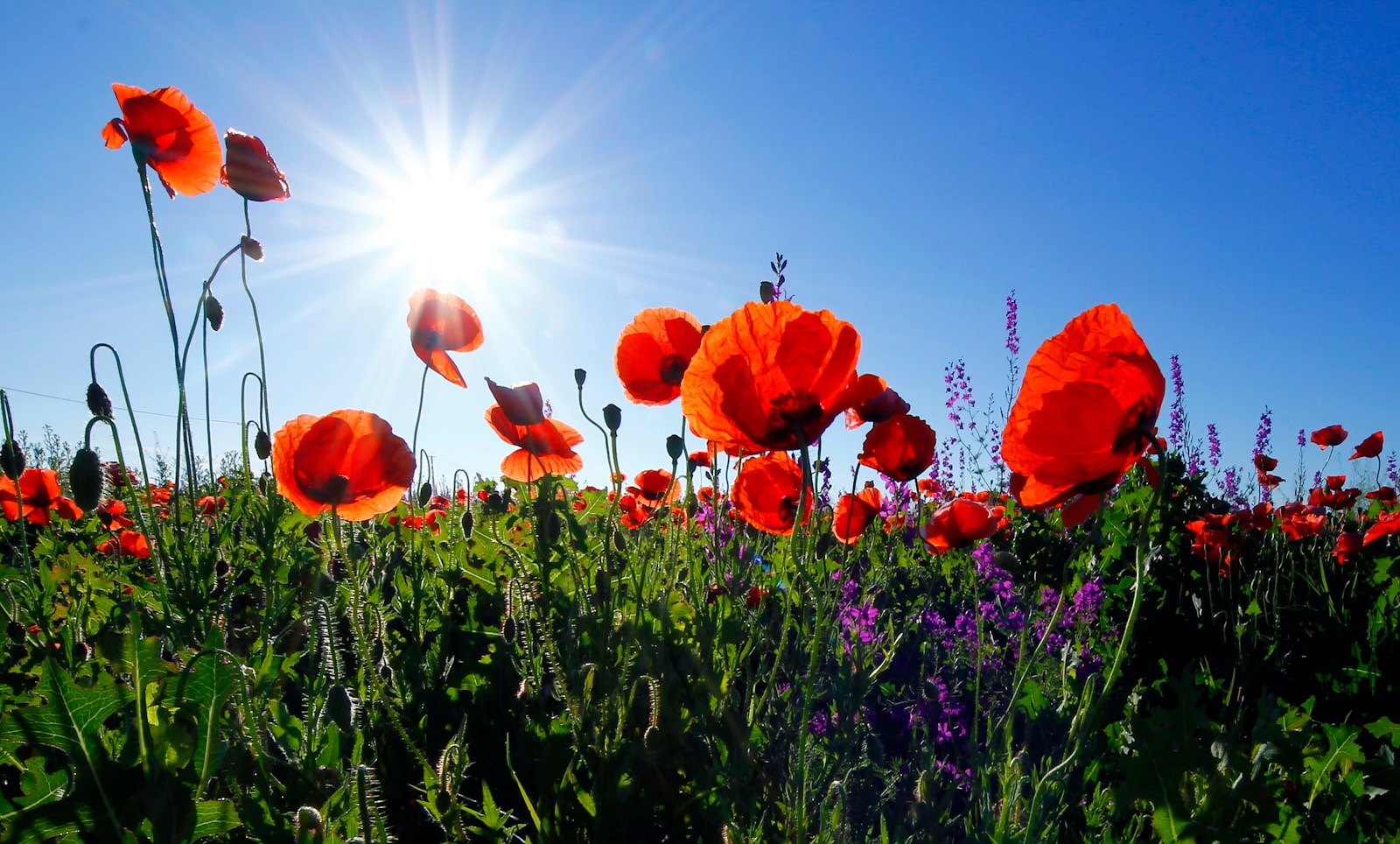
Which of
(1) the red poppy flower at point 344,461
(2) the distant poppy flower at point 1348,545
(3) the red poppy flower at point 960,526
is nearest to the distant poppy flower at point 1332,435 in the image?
(2) the distant poppy flower at point 1348,545

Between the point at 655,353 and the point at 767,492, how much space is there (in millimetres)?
460

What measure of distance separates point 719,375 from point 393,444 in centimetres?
93

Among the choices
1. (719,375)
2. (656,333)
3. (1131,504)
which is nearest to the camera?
(719,375)

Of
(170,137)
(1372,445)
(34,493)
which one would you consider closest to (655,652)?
(170,137)

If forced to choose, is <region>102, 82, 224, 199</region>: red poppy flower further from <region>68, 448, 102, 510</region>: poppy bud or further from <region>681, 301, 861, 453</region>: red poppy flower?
<region>681, 301, 861, 453</region>: red poppy flower

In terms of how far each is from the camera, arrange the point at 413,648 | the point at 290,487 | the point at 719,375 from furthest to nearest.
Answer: the point at 413,648 < the point at 290,487 < the point at 719,375

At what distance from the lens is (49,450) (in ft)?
25.5

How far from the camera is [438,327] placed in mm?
2105

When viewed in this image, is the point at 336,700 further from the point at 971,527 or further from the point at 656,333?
the point at 971,527

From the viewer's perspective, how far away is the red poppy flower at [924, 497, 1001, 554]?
A: 208 cm

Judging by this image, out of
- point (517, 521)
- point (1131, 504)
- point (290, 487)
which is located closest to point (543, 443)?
point (290, 487)

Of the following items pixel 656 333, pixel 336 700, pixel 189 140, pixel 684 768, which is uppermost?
pixel 189 140

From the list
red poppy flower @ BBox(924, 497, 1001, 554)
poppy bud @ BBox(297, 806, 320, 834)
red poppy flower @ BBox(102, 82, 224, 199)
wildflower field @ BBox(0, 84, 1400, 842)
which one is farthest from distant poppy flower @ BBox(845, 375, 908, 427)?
red poppy flower @ BBox(102, 82, 224, 199)

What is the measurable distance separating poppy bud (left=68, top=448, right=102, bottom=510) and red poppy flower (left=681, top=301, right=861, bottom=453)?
152 centimetres
